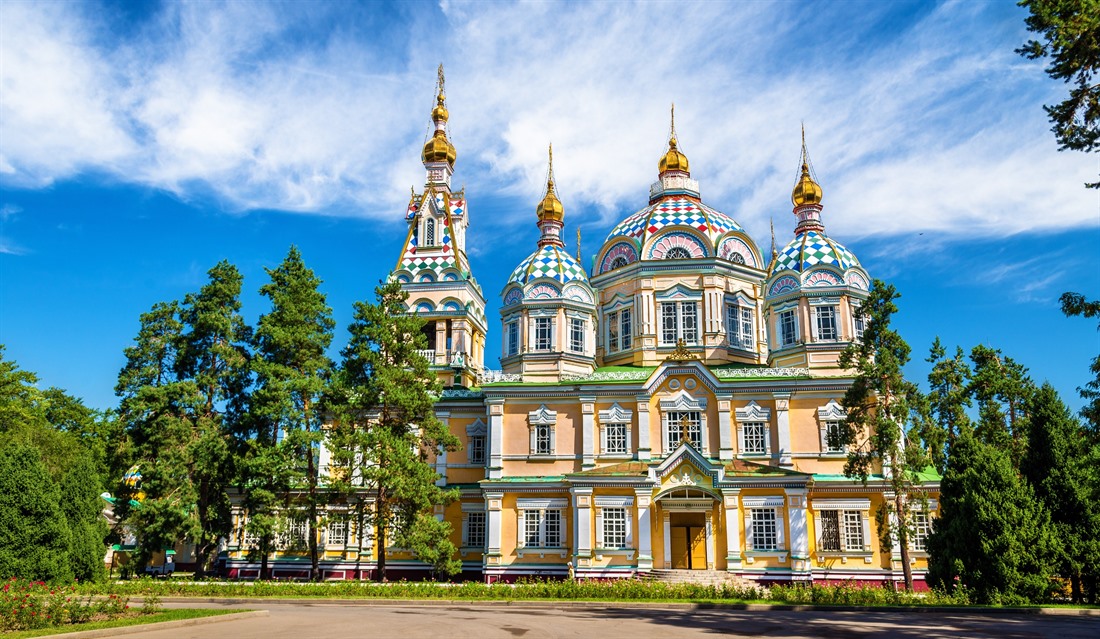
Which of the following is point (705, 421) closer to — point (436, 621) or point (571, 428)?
point (571, 428)

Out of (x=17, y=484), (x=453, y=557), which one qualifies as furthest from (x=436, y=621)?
(x=453, y=557)

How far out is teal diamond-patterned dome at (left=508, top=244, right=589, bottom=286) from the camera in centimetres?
3688

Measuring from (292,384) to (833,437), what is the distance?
68.5 ft

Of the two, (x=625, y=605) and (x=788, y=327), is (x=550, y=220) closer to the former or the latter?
(x=788, y=327)

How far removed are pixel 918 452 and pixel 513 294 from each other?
18.3 metres

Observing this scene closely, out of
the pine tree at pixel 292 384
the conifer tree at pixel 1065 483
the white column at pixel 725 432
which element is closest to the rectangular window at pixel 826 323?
the white column at pixel 725 432

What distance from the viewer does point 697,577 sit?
2870 cm

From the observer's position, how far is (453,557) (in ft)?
111

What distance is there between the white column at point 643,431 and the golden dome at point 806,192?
13208 mm

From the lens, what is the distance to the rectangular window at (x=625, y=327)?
3822 cm

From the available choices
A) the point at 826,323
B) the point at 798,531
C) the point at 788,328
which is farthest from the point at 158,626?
the point at 826,323

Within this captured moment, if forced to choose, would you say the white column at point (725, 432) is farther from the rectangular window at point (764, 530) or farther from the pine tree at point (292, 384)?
the pine tree at point (292, 384)

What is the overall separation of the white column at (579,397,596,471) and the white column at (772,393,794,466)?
7393 mm

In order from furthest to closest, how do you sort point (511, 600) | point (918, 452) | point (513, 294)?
point (513, 294) → point (918, 452) → point (511, 600)
